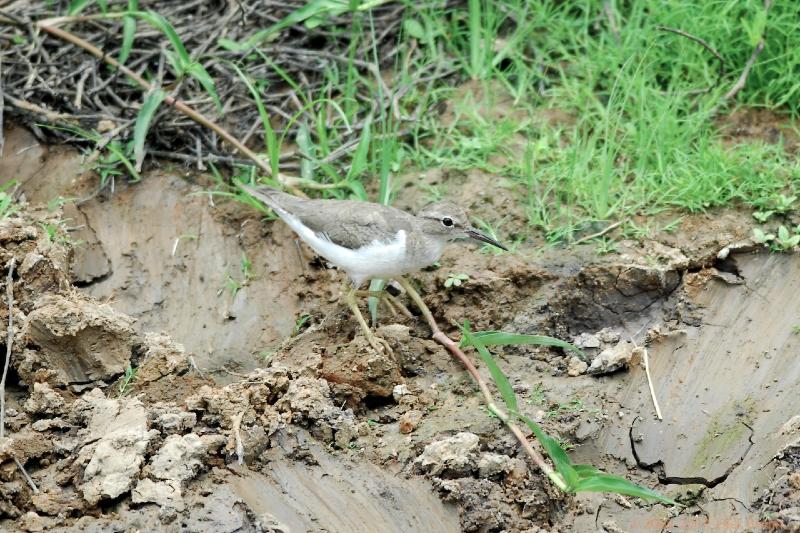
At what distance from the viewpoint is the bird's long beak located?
6.03 metres

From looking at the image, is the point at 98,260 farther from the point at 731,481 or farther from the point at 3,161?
the point at 731,481

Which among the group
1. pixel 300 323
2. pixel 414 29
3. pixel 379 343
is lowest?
pixel 300 323

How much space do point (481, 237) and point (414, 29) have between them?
233 cm

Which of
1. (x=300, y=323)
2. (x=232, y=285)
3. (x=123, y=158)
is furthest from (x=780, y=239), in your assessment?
(x=123, y=158)

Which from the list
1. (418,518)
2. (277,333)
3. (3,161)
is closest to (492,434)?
(418,518)

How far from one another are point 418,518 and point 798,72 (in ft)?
14.4

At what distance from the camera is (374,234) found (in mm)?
5922

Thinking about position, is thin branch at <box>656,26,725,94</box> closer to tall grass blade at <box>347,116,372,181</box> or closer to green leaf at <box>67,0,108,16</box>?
tall grass blade at <box>347,116,372,181</box>

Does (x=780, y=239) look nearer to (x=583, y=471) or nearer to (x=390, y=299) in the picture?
(x=583, y=471)

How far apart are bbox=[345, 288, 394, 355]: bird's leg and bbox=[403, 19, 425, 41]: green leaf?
100 inches

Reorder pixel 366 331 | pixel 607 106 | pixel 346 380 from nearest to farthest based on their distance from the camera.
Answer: pixel 346 380 < pixel 366 331 < pixel 607 106

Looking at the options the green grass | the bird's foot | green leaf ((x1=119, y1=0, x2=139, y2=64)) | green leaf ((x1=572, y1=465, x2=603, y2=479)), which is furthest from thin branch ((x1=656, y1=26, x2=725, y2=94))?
green leaf ((x1=119, y1=0, x2=139, y2=64))

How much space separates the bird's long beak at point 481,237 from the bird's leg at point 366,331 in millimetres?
780

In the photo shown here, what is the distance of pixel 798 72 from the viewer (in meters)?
7.06
